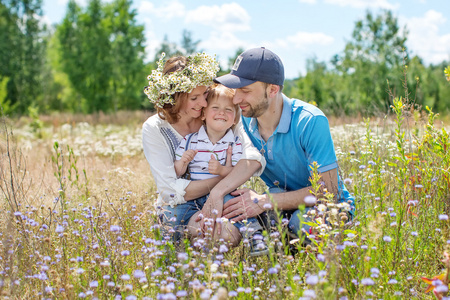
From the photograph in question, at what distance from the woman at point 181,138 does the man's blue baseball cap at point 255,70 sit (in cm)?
28

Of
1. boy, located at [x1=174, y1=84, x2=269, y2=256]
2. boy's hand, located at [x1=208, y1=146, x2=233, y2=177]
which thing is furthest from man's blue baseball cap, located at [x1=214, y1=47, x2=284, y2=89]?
boy's hand, located at [x1=208, y1=146, x2=233, y2=177]

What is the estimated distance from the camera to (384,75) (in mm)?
26062

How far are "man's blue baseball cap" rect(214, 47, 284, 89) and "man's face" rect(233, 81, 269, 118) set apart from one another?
69mm

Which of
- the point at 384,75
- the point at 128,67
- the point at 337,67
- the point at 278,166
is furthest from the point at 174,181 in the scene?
the point at 128,67

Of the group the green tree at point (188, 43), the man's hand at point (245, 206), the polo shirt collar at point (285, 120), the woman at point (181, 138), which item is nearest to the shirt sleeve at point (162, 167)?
the woman at point (181, 138)

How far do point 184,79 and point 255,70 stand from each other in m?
0.65

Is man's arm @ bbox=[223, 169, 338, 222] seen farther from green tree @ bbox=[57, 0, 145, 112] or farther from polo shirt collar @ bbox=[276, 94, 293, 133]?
green tree @ bbox=[57, 0, 145, 112]

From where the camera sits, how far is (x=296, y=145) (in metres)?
3.53

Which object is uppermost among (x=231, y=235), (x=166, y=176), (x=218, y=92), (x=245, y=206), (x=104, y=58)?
(x=104, y=58)

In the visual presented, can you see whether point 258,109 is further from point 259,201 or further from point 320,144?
point 259,201

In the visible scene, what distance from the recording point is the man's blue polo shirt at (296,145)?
327 cm

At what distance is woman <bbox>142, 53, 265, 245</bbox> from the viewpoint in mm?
3383

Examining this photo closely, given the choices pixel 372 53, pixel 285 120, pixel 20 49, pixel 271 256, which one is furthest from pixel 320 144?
pixel 20 49

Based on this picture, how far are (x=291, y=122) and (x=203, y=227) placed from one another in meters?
1.25
